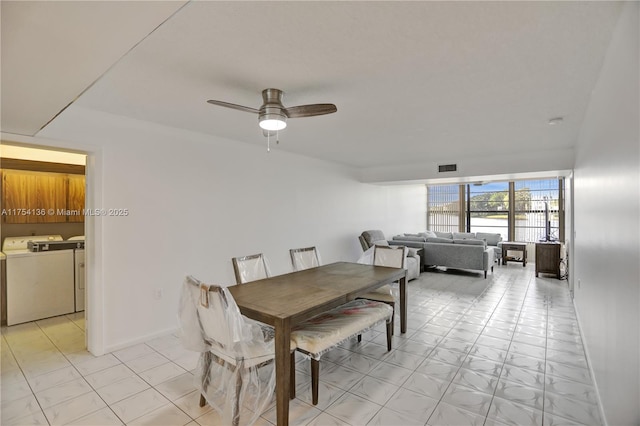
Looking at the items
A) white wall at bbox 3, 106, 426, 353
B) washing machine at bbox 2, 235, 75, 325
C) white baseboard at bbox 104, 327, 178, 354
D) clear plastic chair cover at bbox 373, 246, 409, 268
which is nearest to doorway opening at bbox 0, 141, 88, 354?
washing machine at bbox 2, 235, 75, 325

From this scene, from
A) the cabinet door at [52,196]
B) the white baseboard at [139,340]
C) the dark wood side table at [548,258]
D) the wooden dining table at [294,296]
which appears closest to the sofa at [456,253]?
the dark wood side table at [548,258]

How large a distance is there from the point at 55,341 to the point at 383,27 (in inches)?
167

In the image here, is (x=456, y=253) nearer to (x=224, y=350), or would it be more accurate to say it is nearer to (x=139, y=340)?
(x=224, y=350)

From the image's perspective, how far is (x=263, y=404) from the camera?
2.00 meters

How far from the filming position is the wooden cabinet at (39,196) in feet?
13.3

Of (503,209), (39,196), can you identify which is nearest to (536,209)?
(503,209)

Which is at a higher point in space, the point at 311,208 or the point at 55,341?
the point at 311,208

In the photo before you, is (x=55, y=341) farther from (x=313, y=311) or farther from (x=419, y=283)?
(x=419, y=283)

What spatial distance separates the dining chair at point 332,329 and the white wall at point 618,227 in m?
1.55

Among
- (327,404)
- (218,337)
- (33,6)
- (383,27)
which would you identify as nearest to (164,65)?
(33,6)

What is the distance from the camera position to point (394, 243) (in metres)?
7.11

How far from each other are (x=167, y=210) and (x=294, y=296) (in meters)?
1.98

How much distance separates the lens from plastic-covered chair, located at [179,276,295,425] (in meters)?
1.88

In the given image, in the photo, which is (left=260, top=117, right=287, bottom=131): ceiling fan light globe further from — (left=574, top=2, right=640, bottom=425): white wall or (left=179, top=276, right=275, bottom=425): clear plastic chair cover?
(left=574, top=2, right=640, bottom=425): white wall
